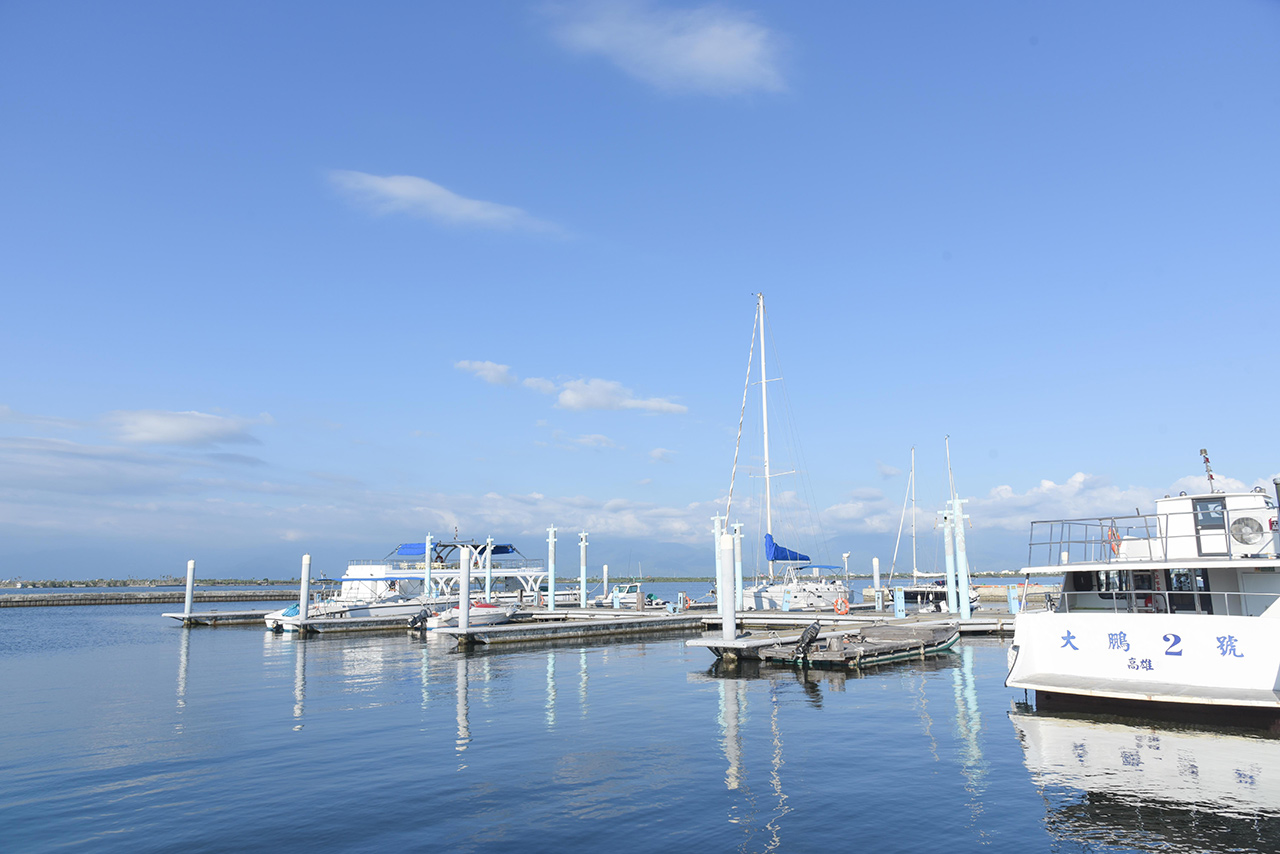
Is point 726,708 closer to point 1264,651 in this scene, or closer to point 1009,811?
point 1009,811

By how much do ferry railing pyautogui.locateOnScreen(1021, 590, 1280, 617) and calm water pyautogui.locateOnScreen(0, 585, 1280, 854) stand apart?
3.45 metres

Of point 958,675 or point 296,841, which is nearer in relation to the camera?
point 296,841

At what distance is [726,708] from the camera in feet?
78.9

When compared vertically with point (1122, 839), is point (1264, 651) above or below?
above

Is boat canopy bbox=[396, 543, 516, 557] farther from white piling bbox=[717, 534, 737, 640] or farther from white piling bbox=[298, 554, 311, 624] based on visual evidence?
white piling bbox=[717, 534, 737, 640]

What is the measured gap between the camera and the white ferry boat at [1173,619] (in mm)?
18406

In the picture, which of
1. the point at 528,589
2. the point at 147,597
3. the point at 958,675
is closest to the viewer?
the point at 958,675

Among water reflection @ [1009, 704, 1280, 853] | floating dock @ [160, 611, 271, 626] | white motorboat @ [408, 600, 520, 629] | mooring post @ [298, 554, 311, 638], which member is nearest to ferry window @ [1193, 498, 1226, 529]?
water reflection @ [1009, 704, 1280, 853]

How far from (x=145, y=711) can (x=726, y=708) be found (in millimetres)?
19115

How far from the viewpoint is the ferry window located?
2114 centimetres

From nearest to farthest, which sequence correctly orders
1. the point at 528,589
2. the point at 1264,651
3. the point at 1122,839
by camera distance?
the point at 1122,839
the point at 1264,651
the point at 528,589

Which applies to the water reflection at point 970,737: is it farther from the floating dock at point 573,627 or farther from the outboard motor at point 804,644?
the floating dock at point 573,627

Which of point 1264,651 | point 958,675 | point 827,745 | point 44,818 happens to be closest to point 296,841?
A: point 44,818

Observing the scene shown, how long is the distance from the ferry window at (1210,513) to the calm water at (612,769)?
584cm
